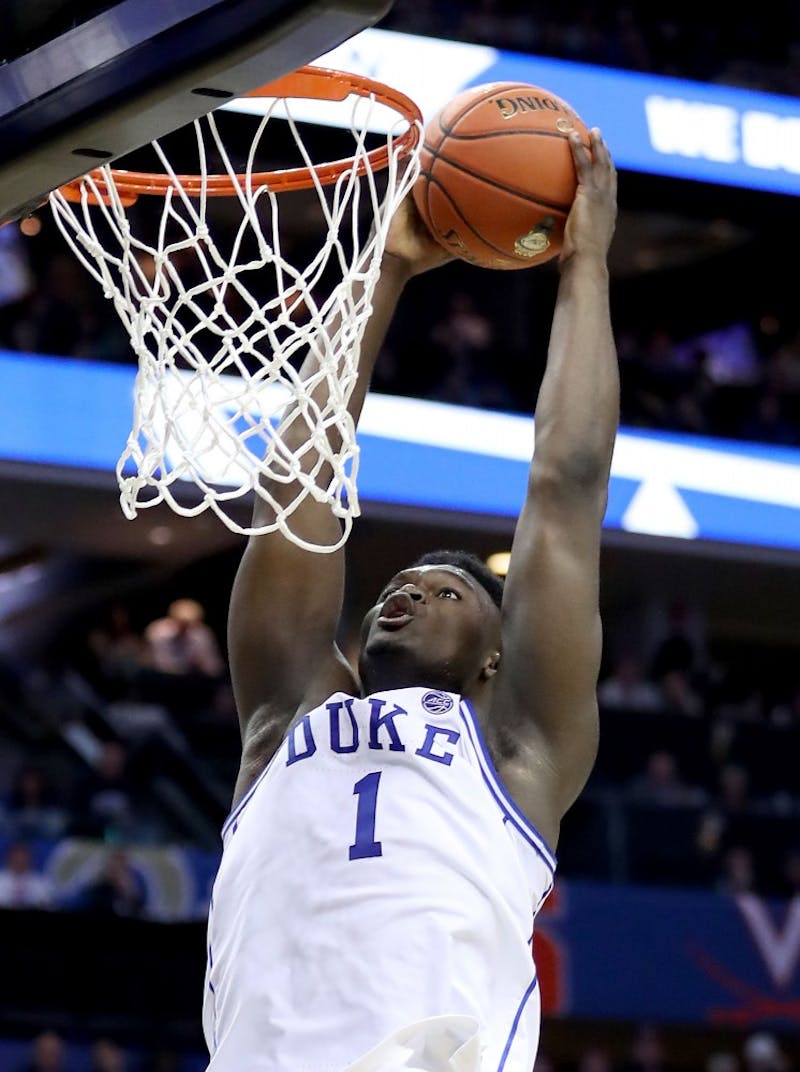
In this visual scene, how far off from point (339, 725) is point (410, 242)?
103cm

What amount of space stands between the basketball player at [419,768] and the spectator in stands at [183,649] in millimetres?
7089

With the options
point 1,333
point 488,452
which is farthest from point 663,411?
point 1,333

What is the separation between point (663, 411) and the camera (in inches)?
450

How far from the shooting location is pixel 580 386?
3.20m

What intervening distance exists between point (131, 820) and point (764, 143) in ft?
18.5

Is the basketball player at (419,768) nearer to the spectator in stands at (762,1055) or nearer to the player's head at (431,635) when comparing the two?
the player's head at (431,635)

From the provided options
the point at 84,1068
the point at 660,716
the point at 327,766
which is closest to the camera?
the point at 327,766

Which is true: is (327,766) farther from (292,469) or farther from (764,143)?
(764,143)

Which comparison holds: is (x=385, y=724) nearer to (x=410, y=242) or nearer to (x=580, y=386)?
(x=580, y=386)

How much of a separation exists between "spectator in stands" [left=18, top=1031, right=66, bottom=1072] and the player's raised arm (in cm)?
549

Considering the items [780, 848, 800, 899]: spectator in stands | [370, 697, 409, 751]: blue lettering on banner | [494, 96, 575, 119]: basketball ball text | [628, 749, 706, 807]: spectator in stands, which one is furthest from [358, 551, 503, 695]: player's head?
[780, 848, 800, 899]: spectator in stands

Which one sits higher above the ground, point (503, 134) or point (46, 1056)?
point (503, 134)

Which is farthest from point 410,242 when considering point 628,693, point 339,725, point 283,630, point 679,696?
point 679,696

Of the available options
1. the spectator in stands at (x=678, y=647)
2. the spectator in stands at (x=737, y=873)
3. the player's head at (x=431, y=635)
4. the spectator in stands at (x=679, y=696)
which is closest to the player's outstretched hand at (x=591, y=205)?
the player's head at (x=431, y=635)
